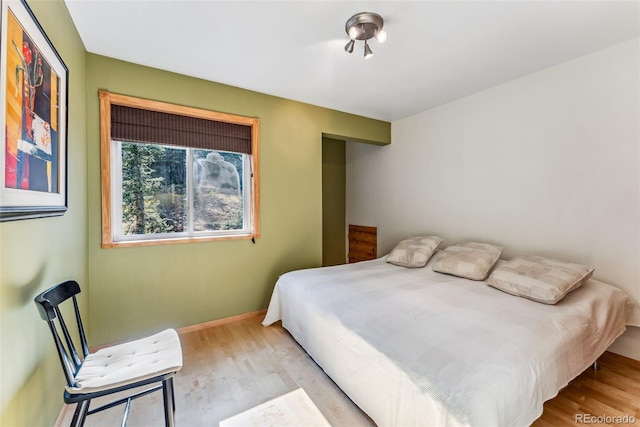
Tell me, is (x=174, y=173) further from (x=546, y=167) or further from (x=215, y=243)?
(x=546, y=167)

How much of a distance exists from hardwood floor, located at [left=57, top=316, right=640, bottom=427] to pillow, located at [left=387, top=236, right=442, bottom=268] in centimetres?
142

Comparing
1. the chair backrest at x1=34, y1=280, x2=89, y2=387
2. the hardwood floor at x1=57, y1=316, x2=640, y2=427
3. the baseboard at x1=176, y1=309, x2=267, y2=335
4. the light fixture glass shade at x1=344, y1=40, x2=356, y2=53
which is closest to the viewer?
the chair backrest at x1=34, y1=280, x2=89, y2=387

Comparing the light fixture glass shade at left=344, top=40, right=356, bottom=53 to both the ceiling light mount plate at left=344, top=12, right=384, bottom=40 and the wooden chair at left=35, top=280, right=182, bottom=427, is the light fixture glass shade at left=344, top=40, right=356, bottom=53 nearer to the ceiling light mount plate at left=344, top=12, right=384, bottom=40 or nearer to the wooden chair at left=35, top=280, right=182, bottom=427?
the ceiling light mount plate at left=344, top=12, right=384, bottom=40

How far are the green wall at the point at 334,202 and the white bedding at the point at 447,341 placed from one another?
2294 mm

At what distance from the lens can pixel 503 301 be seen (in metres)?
1.93

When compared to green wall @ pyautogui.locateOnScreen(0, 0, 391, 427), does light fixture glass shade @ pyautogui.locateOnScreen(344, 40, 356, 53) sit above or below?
above

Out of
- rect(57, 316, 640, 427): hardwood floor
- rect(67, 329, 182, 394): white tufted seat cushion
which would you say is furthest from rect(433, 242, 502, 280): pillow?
rect(67, 329, 182, 394): white tufted seat cushion

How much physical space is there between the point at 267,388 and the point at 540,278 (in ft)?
7.10

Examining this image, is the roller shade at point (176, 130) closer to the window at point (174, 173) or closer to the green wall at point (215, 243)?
the window at point (174, 173)

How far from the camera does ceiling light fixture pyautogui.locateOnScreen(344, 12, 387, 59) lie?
1.69m

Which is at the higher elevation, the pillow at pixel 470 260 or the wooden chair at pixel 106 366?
the pillow at pixel 470 260

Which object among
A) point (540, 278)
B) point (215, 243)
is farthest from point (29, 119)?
point (540, 278)

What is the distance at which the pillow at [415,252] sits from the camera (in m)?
2.89

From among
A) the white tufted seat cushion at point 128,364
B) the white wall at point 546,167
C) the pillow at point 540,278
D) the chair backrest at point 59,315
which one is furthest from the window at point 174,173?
the pillow at point 540,278
